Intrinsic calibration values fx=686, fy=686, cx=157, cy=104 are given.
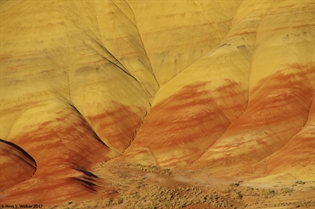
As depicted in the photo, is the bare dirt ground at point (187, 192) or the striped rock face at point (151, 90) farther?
the striped rock face at point (151, 90)

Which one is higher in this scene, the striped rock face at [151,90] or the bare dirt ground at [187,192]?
the striped rock face at [151,90]

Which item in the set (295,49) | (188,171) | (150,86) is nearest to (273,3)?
(295,49)

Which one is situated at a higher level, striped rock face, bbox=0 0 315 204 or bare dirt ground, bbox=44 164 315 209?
striped rock face, bbox=0 0 315 204

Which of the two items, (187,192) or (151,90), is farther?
(151,90)

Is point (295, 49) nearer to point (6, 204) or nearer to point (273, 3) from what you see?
point (273, 3)
